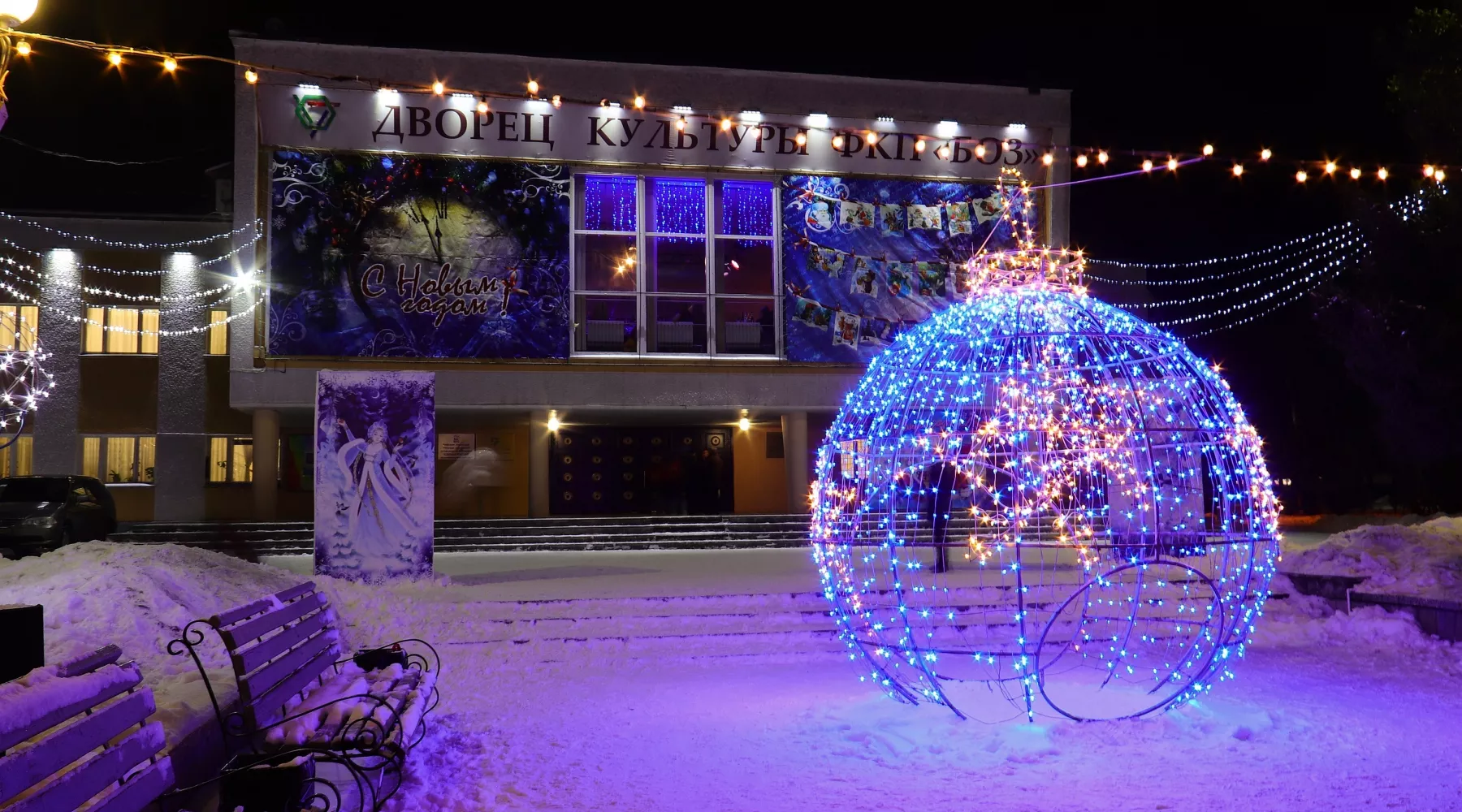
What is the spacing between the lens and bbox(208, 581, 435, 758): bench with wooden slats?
5.24 meters

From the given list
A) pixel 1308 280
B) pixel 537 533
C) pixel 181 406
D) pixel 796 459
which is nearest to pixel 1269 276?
pixel 1308 280

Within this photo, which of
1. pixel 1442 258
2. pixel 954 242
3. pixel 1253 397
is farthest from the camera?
pixel 1253 397

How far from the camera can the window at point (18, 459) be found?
22.6 meters

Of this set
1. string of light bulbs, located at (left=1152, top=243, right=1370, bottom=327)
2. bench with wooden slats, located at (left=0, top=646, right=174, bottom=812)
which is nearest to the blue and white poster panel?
string of light bulbs, located at (left=1152, top=243, right=1370, bottom=327)

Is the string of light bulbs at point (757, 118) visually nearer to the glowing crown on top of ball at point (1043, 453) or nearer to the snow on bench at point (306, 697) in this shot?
the snow on bench at point (306, 697)

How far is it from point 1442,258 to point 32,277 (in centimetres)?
2476

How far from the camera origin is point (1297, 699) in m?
7.79

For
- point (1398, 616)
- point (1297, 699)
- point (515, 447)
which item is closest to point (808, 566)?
point (1398, 616)

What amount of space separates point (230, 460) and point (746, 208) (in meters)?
11.2

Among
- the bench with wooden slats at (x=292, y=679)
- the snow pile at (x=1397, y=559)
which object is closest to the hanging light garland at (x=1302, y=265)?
the snow pile at (x=1397, y=559)

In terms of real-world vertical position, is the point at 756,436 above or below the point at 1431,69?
below

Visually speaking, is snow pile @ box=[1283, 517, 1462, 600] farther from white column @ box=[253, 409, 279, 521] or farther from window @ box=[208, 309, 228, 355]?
window @ box=[208, 309, 228, 355]

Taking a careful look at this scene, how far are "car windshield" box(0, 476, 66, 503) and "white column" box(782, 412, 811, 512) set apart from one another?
12.0 meters

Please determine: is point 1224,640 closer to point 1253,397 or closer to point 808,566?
point 808,566
